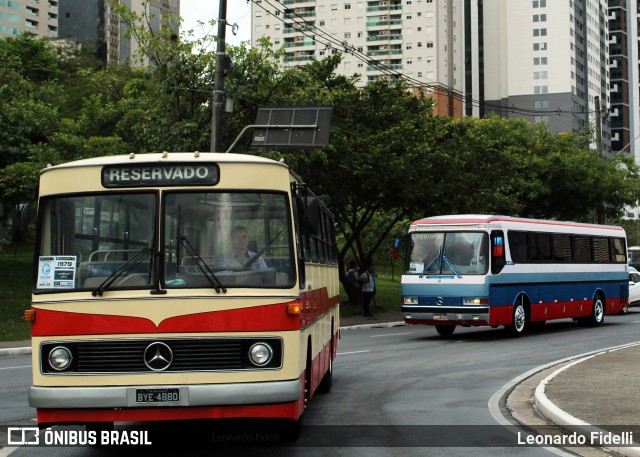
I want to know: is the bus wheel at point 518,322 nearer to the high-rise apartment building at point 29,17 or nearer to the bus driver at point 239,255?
the bus driver at point 239,255

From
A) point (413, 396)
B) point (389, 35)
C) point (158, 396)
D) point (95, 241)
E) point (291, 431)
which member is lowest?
point (413, 396)

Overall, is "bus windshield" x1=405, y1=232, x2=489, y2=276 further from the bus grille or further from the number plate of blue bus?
the number plate of blue bus

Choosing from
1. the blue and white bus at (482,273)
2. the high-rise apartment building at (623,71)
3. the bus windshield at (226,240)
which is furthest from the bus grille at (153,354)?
the high-rise apartment building at (623,71)

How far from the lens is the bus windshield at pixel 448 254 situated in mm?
23922

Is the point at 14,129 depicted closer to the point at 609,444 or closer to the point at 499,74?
the point at 609,444

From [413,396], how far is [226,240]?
18.9 ft

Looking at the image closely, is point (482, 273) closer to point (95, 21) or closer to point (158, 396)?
point (158, 396)

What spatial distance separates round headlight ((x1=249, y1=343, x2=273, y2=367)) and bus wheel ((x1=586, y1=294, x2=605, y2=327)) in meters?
23.9

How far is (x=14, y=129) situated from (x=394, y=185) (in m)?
14.1

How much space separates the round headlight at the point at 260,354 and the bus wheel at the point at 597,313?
23927mm

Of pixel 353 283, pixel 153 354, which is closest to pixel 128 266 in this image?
pixel 153 354

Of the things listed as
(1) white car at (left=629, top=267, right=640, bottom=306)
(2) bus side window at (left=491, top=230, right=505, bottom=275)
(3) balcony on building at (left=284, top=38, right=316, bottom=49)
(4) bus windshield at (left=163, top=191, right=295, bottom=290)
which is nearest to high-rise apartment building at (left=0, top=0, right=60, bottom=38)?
(3) balcony on building at (left=284, top=38, right=316, bottom=49)

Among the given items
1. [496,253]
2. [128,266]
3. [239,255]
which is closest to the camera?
[128,266]

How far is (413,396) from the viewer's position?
13.2 metres
